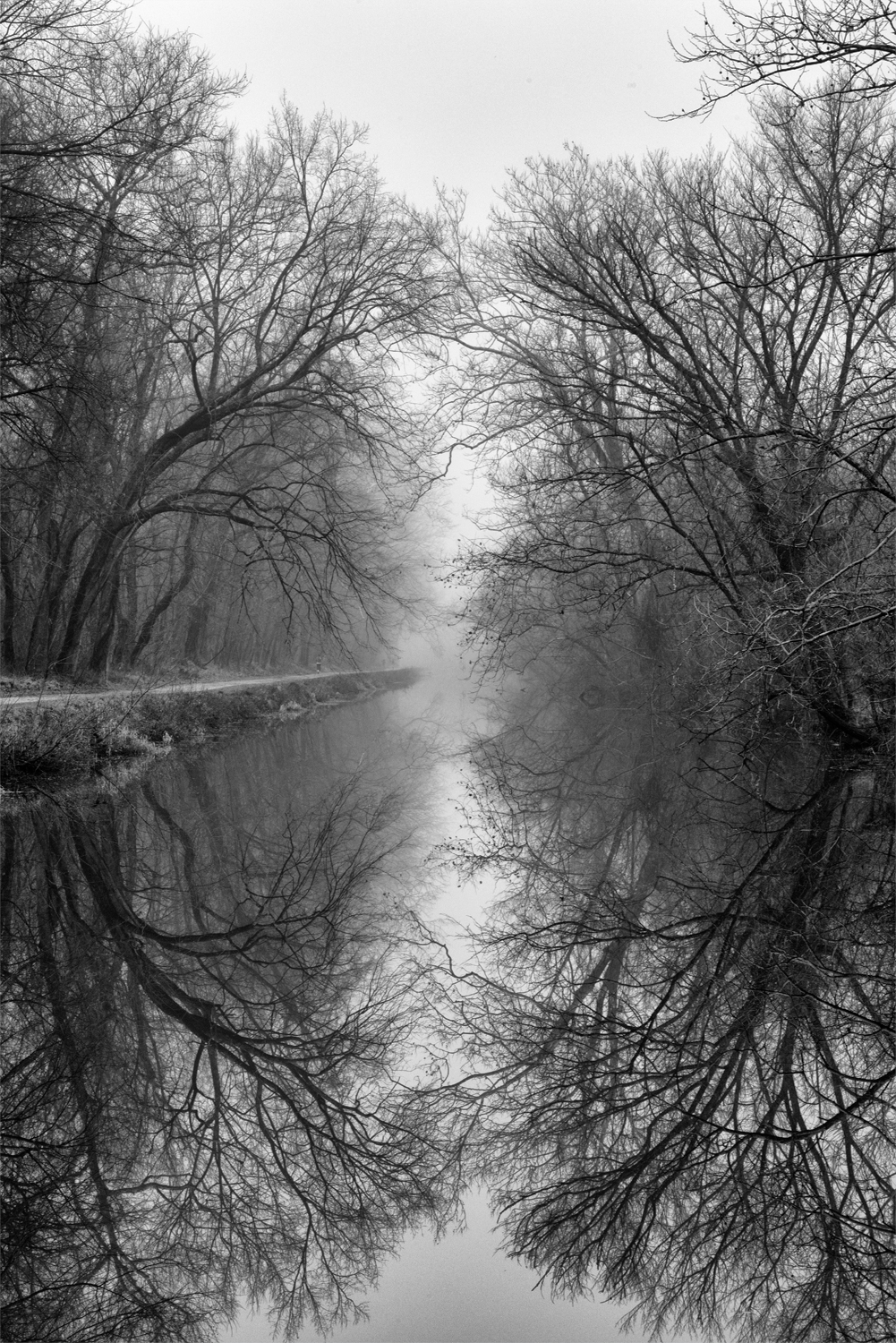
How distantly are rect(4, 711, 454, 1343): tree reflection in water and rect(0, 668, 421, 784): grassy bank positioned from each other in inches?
200

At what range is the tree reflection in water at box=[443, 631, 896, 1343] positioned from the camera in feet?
9.21

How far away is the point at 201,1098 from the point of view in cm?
387

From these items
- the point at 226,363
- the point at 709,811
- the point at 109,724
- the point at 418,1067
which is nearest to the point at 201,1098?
the point at 418,1067

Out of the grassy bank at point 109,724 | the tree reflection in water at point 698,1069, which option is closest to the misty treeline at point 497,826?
the tree reflection in water at point 698,1069

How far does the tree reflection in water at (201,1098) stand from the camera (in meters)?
2.86

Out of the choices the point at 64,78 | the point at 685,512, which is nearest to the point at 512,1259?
the point at 64,78

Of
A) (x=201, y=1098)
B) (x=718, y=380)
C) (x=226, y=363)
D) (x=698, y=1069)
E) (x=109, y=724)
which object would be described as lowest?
(x=201, y=1098)

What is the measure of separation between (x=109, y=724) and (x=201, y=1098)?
11697mm

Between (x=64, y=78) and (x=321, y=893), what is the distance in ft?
27.6

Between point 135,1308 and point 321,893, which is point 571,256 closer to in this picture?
point 321,893

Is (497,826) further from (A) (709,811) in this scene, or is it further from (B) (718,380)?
(B) (718,380)

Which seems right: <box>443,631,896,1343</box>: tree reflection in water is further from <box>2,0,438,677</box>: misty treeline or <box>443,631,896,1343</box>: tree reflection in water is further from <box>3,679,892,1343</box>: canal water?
<box>2,0,438,677</box>: misty treeline

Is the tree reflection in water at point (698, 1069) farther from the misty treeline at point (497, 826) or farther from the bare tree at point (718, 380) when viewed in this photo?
the bare tree at point (718, 380)

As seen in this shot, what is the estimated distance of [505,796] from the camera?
12.4m
